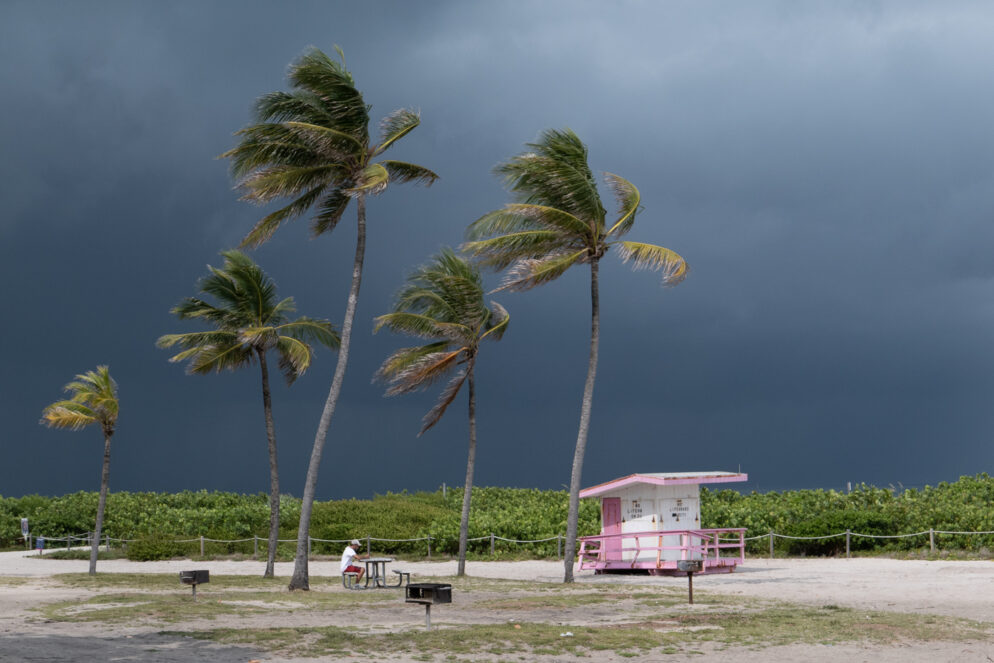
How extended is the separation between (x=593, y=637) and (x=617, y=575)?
48.6 ft

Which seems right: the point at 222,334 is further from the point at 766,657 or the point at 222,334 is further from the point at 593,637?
the point at 766,657

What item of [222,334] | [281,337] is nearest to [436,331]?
[281,337]

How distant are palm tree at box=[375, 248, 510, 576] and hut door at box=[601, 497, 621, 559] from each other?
4309 millimetres

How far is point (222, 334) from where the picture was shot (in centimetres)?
2681

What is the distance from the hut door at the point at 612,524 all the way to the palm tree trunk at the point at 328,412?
372 inches

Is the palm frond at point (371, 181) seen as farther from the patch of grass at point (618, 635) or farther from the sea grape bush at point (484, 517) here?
the sea grape bush at point (484, 517)

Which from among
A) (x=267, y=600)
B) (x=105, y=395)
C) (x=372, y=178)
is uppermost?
(x=372, y=178)

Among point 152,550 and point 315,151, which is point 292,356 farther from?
point 152,550

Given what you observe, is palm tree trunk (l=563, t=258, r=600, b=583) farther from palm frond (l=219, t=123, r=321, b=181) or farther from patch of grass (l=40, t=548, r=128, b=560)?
patch of grass (l=40, t=548, r=128, b=560)

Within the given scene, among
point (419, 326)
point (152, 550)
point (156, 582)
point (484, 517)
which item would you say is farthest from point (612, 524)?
point (152, 550)

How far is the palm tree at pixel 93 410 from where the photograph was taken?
93.0 ft

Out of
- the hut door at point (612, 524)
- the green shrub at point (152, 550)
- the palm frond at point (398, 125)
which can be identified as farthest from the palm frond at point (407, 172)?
the green shrub at point (152, 550)

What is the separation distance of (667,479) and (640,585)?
445 centimetres

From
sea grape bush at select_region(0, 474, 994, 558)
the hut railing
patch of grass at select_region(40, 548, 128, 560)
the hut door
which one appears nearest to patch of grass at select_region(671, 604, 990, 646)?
the hut railing
